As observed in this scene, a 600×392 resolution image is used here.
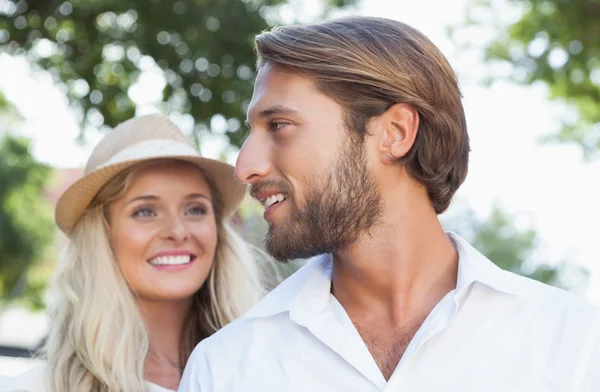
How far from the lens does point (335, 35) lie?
2.69m

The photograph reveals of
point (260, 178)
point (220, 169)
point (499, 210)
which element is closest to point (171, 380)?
point (220, 169)

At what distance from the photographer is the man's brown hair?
2641 mm

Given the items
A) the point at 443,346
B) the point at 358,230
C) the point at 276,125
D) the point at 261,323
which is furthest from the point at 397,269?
the point at 276,125

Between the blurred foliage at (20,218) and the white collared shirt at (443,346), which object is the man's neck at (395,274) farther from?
the blurred foliage at (20,218)

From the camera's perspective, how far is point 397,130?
2.74m

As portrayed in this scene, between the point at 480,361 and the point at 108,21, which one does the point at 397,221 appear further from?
the point at 108,21

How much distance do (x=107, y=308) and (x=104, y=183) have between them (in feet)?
1.56

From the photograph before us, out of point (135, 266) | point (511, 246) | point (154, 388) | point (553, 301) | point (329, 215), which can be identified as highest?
point (329, 215)

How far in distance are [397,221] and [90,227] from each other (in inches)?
57.1

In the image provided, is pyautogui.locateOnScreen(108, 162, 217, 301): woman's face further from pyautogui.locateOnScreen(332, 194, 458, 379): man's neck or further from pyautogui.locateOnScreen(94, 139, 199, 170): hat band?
pyautogui.locateOnScreen(332, 194, 458, 379): man's neck

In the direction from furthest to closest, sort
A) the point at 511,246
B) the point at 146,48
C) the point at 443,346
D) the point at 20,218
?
the point at 20,218, the point at 511,246, the point at 146,48, the point at 443,346

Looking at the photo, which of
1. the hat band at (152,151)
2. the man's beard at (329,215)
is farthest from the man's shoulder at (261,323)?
the hat band at (152,151)

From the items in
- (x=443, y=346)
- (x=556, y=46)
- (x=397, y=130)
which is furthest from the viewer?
(x=556, y=46)

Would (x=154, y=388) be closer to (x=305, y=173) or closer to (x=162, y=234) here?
(x=162, y=234)
